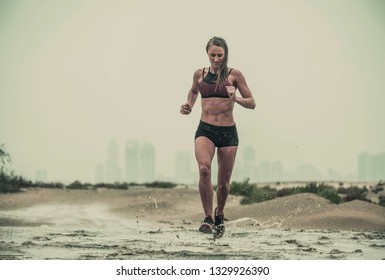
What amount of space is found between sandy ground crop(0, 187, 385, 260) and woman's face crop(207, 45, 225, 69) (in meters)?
2.64

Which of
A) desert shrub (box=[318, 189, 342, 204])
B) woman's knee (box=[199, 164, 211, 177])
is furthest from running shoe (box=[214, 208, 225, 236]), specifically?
desert shrub (box=[318, 189, 342, 204])

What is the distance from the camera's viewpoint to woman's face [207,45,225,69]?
10.3 meters

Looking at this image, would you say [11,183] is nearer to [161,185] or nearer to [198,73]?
[161,185]

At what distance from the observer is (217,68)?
10336 millimetres

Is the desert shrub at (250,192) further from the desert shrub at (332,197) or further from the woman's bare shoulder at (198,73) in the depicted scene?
the woman's bare shoulder at (198,73)

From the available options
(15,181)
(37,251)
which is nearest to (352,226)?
(37,251)

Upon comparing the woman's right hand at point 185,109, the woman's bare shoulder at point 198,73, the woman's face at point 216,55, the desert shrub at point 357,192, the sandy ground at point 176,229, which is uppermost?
the woman's face at point 216,55

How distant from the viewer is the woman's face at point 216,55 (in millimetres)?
10289

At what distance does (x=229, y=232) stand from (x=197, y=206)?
17.1 ft

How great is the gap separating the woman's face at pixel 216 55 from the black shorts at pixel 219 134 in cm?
88

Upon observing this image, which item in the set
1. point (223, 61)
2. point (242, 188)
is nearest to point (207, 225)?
point (223, 61)

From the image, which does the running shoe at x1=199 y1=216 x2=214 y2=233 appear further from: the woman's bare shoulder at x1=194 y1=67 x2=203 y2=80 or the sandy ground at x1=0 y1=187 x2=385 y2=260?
the woman's bare shoulder at x1=194 y1=67 x2=203 y2=80

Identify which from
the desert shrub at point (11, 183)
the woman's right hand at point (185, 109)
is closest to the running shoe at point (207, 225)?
the woman's right hand at point (185, 109)

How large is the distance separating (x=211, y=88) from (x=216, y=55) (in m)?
0.51
